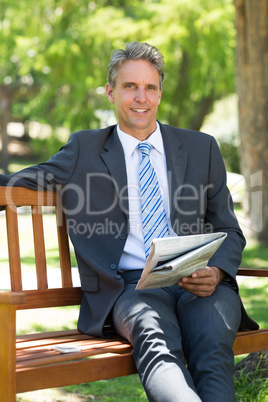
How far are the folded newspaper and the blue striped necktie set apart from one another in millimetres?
447

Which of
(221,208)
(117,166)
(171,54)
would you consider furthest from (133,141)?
(171,54)

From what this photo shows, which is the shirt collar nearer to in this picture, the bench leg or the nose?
the nose

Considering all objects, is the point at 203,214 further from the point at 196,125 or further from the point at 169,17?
the point at 196,125

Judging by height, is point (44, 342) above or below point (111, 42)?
below

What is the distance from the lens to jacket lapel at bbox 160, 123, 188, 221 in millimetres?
3472

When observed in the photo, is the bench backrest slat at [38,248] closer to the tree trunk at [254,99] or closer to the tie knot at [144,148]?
the tie knot at [144,148]

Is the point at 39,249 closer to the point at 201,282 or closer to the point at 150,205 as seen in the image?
the point at 150,205

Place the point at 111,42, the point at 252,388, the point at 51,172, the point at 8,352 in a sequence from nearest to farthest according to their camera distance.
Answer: the point at 8,352
the point at 51,172
the point at 252,388
the point at 111,42

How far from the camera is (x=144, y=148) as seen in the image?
3.53 meters

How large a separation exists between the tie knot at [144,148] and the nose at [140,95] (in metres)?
0.25

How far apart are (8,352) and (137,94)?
160 centimetres

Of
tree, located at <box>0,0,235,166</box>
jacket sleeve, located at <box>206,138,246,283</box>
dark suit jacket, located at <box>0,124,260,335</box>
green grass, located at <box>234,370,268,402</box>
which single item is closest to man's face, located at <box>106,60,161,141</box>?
dark suit jacket, located at <box>0,124,260,335</box>

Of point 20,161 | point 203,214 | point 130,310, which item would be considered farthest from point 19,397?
point 20,161

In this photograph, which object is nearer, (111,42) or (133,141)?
(133,141)
